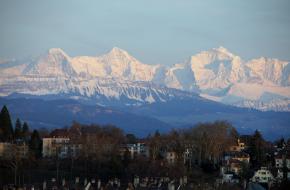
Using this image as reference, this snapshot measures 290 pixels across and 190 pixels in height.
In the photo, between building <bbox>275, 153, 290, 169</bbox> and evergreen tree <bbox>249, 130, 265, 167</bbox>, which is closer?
building <bbox>275, 153, 290, 169</bbox>

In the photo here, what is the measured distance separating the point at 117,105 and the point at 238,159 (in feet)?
381

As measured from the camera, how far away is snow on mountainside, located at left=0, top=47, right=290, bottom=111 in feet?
551

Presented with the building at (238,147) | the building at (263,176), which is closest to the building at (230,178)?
the building at (263,176)

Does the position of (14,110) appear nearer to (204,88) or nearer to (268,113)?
(268,113)

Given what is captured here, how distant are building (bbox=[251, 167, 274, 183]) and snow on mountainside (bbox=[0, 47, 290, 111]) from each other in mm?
117209

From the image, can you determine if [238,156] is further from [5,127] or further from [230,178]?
[5,127]

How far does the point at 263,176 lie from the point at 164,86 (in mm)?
134101

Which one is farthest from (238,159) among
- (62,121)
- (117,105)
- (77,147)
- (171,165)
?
(117,105)

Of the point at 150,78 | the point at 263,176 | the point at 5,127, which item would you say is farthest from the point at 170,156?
the point at 150,78

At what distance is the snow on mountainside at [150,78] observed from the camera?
168000mm

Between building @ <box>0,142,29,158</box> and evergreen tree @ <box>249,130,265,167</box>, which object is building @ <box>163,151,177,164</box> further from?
building @ <box>0,142,29,158</box>

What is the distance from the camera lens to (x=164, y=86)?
178250 millimetres

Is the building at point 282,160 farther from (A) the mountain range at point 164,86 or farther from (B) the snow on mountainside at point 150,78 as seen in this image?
(B) the snow on mountainside at point 150,78

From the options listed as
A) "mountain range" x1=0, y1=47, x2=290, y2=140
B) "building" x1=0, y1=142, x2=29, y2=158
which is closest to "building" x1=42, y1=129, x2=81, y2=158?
"building" x1=0, y1=142, x2=29, y2=158
